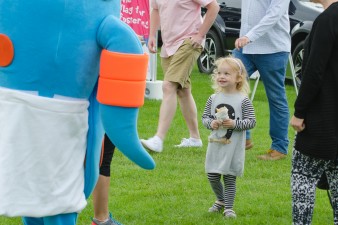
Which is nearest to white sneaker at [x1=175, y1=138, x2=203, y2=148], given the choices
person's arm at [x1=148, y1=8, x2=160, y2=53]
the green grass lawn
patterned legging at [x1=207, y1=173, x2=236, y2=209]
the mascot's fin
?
the green grass lawn

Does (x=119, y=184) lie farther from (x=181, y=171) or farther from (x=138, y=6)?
(x=138, y=6)

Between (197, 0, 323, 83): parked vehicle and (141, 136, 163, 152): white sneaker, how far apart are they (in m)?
5.67

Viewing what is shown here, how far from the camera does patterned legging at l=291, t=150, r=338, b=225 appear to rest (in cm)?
508

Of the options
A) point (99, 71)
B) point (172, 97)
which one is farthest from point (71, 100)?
point (172, 97)

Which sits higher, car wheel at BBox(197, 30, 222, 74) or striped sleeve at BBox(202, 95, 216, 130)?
striped sleeve at BBox(202, 95, 216, 130)

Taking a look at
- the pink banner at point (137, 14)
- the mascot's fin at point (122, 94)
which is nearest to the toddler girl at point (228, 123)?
the mascot's fin at point (122, 94)

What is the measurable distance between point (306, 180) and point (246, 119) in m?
0.97

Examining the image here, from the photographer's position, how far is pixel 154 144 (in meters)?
8.11

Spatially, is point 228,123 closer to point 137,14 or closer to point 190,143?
point 190,143

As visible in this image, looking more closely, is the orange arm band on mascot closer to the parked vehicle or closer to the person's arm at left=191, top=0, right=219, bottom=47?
the person's arm at left=191, top=0, right=219, bottom=47

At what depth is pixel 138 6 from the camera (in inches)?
444

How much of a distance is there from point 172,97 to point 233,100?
2.34m

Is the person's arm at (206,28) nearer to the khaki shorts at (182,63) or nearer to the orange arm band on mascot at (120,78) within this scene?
the khaki shorts at (182,63)

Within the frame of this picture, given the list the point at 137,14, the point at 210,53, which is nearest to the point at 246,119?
the point at 137,14
